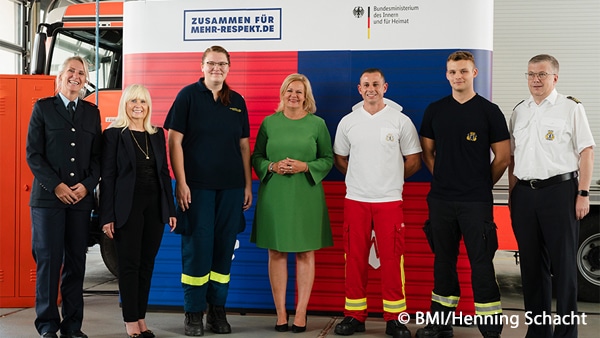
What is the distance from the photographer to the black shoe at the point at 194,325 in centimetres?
446

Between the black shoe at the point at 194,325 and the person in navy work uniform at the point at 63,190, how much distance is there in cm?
71

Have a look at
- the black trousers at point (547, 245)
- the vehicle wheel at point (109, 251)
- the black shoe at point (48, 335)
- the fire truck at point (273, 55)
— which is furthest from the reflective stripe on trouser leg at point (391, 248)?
the vehicle wheel at point (109, 251)

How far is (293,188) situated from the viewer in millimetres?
4539

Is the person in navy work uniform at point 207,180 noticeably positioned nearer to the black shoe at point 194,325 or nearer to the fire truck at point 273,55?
the black shoe at point 194,325

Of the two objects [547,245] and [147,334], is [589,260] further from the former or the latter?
[147,334]

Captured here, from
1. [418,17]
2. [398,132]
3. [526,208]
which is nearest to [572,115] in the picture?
[526,208]

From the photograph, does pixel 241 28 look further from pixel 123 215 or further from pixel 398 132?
pixel 123 215

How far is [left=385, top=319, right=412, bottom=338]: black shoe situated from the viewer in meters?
4.40

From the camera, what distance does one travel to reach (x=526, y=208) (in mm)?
4055

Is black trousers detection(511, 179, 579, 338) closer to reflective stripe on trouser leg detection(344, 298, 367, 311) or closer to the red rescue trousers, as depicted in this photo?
the red rescue trousers

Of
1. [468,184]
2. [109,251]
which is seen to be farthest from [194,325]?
[109,251]

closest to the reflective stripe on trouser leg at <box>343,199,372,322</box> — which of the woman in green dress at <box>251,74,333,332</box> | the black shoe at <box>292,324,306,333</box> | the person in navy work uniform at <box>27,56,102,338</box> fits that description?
the woman in green dress at <box>251,74,333,332</box>

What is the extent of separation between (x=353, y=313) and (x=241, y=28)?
2.31m

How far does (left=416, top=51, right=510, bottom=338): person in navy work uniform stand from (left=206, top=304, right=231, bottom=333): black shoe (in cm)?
148
